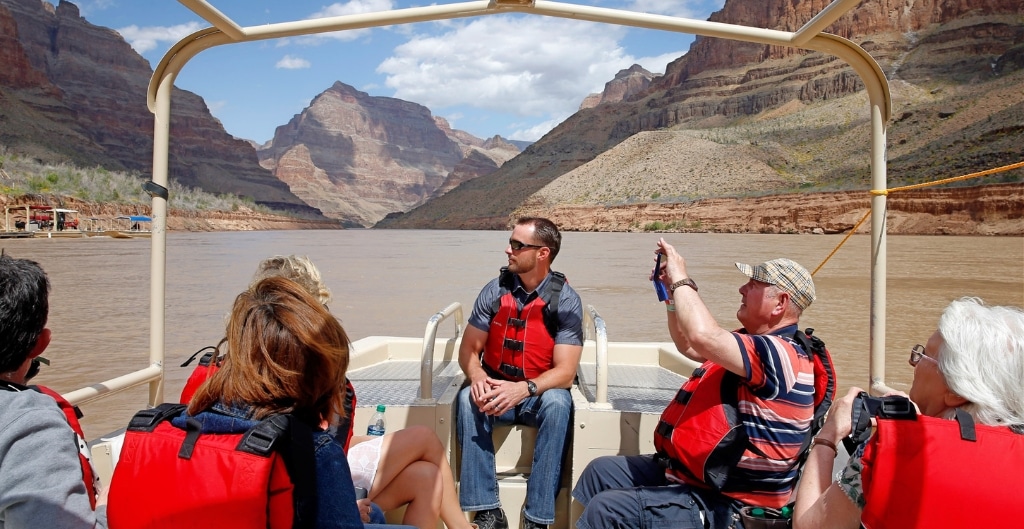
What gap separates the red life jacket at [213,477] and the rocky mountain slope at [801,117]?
39.8 meters

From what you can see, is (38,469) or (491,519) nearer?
(38,469)

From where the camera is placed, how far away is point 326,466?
4.81 feet

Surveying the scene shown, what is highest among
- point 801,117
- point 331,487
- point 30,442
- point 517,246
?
Answer: point 801,117

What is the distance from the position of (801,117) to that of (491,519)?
72619 mm

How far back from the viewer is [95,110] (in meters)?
97.2

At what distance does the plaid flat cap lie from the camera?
2.18 meters

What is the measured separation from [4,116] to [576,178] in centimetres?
5754

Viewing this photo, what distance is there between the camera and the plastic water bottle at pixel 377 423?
2.70m

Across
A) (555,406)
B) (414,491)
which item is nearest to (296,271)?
(414,491)

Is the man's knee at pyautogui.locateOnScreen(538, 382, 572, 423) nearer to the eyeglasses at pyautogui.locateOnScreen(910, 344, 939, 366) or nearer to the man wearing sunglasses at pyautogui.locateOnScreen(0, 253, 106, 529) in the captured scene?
the eyeglasses at pyautogui.locateOnScreen(910, 344, 939, 366)

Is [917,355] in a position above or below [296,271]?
below

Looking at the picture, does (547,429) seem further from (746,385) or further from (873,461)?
(873,461)

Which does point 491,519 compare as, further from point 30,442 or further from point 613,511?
point 30,442

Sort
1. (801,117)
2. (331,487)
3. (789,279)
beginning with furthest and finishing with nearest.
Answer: (801,117)
(789,279)
(331,487)
